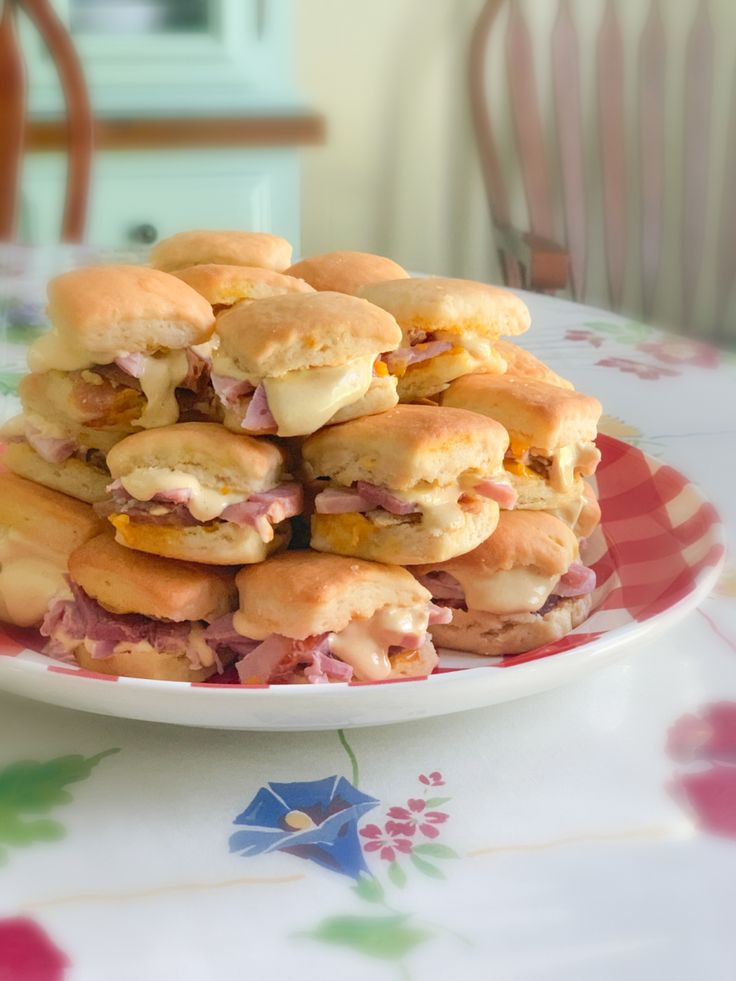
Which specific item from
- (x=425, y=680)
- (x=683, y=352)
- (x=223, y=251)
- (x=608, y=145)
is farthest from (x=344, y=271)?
(x=608, y=145)

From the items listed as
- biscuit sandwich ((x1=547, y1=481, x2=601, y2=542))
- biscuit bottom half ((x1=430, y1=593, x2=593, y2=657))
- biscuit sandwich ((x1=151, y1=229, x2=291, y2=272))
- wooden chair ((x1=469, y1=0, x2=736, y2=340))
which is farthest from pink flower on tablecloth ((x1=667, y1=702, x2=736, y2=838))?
wooden chair ((x1=469, y1=0, x2=736, y2=340))

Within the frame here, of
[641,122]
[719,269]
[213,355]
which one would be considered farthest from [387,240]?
[213,355]

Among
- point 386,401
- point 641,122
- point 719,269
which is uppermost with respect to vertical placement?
point 386,401

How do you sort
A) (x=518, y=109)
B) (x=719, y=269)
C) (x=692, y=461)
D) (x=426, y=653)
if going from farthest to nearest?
(x=719, y=269)
(x=518, y=109)
(x=692, y=461)
(x=426, y=653)

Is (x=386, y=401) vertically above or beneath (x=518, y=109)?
above

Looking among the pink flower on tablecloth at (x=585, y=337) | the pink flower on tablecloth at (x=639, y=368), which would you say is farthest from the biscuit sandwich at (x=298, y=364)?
the pink flower on tablecloth at (x=585, y=337)

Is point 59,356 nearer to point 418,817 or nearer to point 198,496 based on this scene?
point 198,496

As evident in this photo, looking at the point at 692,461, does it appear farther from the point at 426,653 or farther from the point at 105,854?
the point at 105,854
